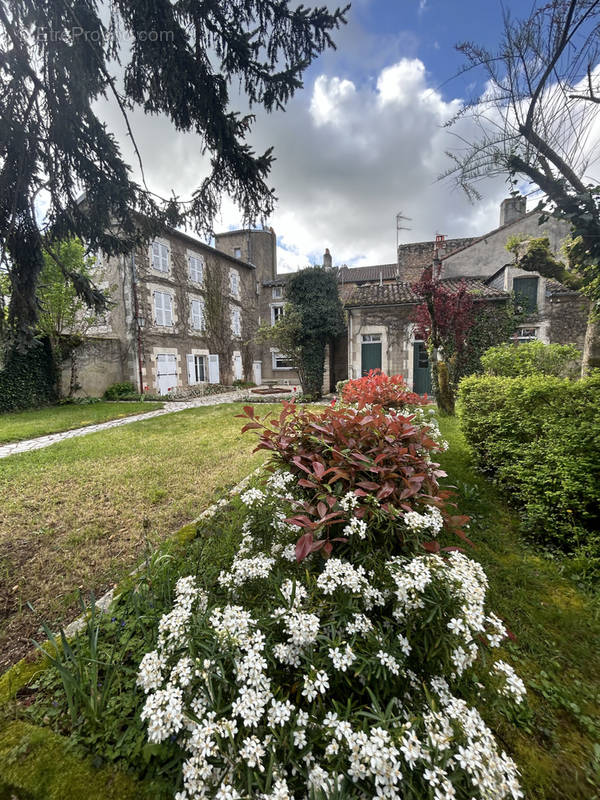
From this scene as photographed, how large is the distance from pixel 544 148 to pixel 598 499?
4189 millimetres

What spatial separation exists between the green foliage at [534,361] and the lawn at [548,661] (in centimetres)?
473

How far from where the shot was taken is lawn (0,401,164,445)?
758 centimetres

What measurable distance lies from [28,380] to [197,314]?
346 inches

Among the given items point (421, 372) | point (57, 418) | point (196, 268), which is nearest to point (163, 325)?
point (196, 268)

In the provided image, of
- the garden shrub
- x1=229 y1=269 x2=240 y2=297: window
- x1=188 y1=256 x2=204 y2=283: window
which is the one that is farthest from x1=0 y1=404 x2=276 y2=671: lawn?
x1=229 y1=269 x2=240 y2=297: window

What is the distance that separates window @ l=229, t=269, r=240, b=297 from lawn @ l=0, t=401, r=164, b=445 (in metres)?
11.3

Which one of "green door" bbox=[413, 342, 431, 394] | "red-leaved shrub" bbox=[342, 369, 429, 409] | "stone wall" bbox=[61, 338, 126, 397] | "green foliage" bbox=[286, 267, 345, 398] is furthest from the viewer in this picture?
"green foliage" bbox=[286, 267, 345, 398]

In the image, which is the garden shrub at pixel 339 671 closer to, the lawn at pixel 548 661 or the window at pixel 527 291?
the lawn at pixel 548 661

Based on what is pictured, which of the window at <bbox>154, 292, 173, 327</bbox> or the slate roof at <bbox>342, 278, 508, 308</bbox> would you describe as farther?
the window at <bbox>154, 292, 173, 327</bbox>

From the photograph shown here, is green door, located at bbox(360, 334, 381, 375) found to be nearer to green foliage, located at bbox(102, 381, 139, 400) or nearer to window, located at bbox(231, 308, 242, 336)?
green foliage, located at bbox(102, 381, 139, 400)

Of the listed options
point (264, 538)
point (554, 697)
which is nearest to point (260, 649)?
point (264, 538)

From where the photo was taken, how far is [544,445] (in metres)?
2.92

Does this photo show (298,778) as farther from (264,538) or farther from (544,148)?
(544,148)

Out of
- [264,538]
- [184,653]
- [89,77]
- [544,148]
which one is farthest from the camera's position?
[544,148]
